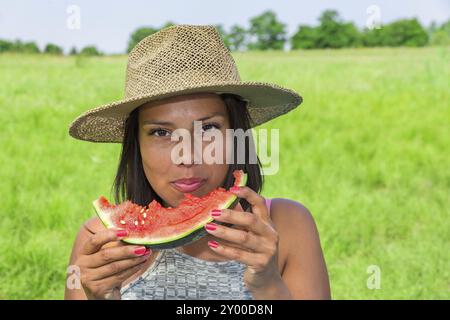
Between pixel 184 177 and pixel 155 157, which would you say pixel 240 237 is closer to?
pixel 184 177

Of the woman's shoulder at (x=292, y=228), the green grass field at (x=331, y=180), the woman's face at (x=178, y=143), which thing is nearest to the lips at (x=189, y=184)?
the woman's face at (x=178, y=143)

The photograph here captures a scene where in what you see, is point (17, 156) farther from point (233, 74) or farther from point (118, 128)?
point (233, 74)

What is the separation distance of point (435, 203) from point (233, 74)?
15.2 ft

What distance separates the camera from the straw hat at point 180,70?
2.12m

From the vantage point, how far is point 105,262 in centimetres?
189

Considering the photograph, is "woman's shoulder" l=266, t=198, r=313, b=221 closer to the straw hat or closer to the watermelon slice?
the watermelon slice

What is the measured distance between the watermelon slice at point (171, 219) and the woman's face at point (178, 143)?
48mm

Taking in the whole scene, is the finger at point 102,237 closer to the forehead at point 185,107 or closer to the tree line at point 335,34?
the forehead at point 185,107

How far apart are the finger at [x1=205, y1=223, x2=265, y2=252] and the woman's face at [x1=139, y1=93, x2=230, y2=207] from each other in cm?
32

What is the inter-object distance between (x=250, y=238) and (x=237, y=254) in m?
0.07

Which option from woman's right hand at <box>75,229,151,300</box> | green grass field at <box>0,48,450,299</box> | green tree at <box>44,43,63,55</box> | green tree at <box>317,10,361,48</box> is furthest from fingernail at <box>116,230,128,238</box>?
green tree at <box>317,10,361,48</box>

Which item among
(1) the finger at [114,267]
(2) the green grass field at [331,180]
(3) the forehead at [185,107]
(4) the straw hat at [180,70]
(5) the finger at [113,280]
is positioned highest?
(4) the straw hat at [180,70]

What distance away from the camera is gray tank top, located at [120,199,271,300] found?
2.27m

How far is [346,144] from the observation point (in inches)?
325
